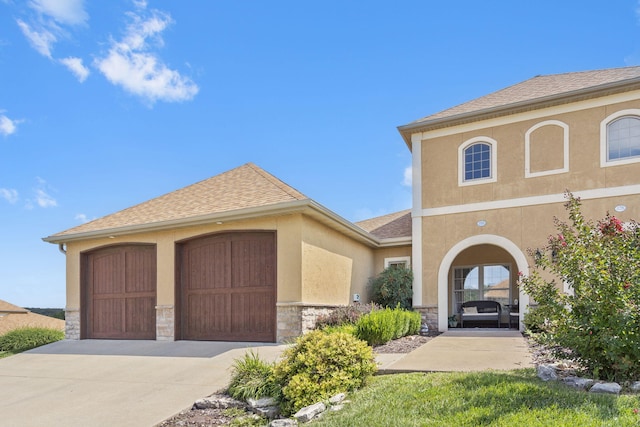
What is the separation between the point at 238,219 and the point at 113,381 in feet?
16.1

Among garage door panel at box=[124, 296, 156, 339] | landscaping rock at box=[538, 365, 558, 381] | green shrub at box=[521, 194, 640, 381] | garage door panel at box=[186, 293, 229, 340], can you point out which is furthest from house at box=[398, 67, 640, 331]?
garage door panel at box=[124, 296, 156, 339]

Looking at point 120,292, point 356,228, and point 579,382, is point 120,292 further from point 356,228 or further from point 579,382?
point 579,382

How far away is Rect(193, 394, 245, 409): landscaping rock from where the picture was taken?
712 centimetres

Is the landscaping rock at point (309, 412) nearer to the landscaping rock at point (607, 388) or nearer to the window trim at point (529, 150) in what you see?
the landscaping rock at point (607, 388)

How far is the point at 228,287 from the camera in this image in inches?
496

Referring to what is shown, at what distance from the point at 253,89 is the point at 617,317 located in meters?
11.2

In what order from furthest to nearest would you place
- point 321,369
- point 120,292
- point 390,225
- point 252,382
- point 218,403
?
point 390,225 < point 120,292 < point 252,382 < point 218,403 < point 321,369

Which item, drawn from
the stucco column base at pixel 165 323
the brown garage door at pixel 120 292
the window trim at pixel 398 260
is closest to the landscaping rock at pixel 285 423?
the stucco column base at pixel 165 323

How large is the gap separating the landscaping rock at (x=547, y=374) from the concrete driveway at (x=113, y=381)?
5.03m

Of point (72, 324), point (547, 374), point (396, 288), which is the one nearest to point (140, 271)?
point (72, 324)

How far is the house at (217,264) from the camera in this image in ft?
38.5

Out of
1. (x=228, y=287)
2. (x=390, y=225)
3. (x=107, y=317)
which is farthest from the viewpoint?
(x=390, y=225)

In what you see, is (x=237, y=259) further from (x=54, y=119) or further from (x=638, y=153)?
(x=638, y=153)

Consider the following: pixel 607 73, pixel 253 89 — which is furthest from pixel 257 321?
pixel 607 73
